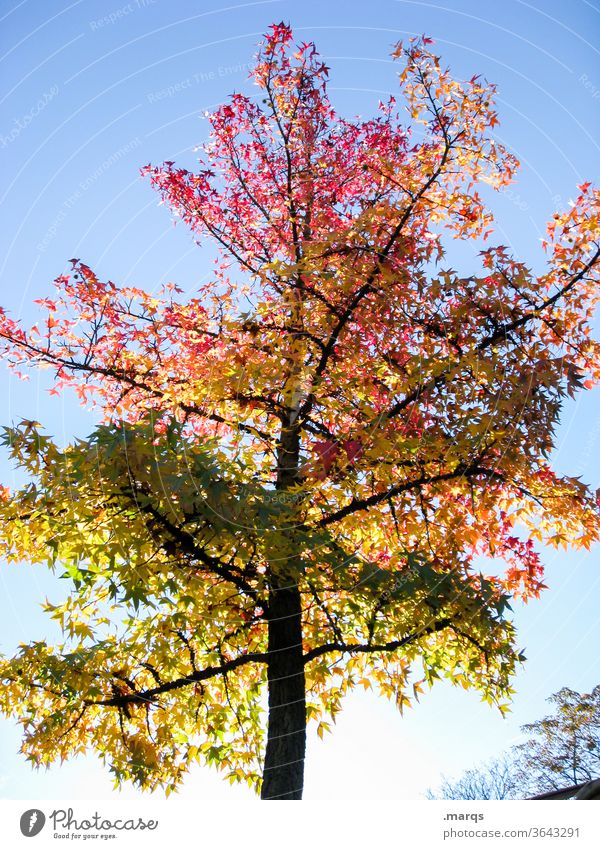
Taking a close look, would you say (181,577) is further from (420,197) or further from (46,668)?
(420,197)

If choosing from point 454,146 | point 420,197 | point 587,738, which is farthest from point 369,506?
point 587,738

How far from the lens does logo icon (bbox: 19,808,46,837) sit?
13.5 feet

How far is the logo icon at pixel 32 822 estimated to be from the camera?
4.12 metres

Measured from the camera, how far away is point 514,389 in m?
5.39

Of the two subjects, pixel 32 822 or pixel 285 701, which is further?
pixel 285 701

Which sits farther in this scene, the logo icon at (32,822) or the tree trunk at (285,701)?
the tree trunk at (285,701)

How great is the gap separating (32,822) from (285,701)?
7.47 ft

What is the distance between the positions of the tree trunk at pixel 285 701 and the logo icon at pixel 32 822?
195 centimetres
